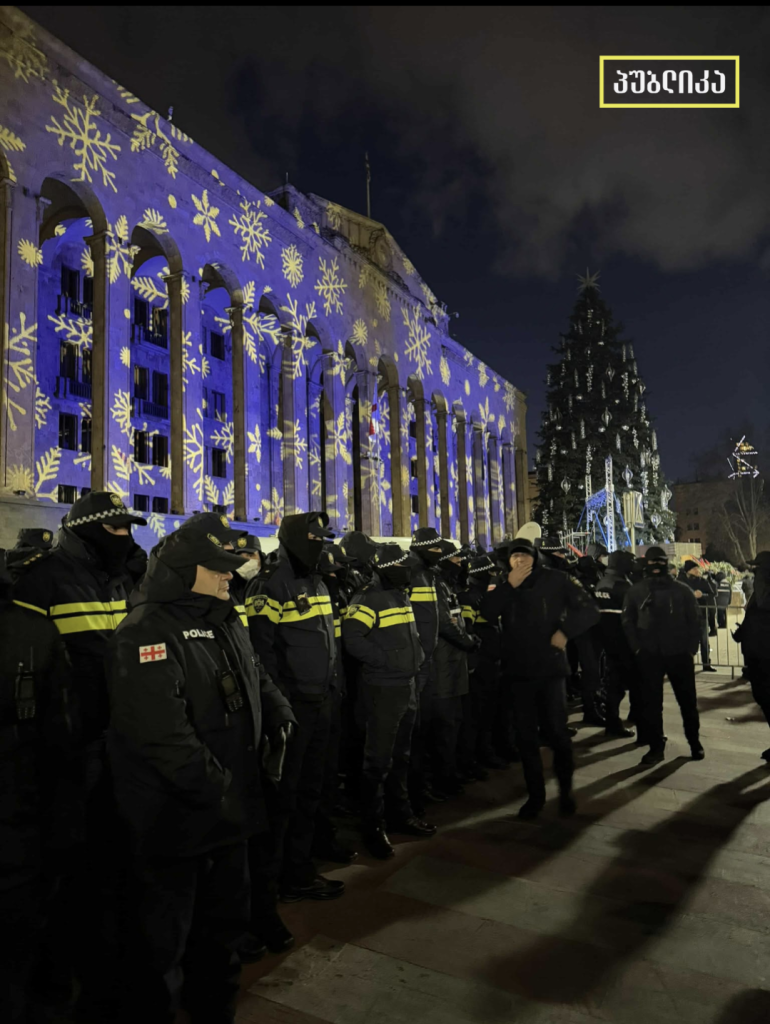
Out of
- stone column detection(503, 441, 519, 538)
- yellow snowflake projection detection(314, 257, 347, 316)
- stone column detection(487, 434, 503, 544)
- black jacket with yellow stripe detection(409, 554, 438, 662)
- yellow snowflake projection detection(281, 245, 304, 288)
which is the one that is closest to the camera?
black jacket with yellow stripe detection(409, 554, 438, 662)

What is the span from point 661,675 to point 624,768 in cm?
107

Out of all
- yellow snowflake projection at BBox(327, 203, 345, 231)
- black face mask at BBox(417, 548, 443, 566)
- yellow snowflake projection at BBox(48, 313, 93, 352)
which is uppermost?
yellow snowflake projection at BBox(327, 203, 345, 231)

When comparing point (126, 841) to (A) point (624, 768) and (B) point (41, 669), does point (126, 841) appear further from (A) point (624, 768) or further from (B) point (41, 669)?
(A) point (624, 768)

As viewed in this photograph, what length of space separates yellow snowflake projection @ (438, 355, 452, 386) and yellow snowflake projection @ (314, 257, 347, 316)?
8668 millimetres

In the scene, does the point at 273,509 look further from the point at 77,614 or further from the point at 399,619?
the point at 77,614

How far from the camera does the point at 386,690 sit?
200 inches

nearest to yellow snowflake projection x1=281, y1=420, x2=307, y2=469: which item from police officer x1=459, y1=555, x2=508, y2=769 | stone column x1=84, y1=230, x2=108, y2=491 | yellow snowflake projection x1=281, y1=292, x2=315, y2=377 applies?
yellow snowflake projection x1=281, y1=292, x2=315, y2=377

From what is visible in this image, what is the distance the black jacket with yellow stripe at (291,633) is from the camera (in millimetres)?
4230

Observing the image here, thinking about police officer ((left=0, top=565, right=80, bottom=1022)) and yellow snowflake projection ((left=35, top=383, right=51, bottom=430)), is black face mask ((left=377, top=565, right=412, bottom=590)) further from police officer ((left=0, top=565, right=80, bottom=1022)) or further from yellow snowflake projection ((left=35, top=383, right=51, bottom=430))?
yellow snowflake projection ((left=35, top=383, right=51, bottom=430))

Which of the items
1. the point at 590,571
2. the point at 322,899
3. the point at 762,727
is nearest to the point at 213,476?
the point at 590,571

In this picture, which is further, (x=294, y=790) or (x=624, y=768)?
(x=624, y=768)

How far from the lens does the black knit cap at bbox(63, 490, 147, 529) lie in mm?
3838

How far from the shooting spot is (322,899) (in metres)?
4.15

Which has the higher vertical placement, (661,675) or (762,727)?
(661,675)
